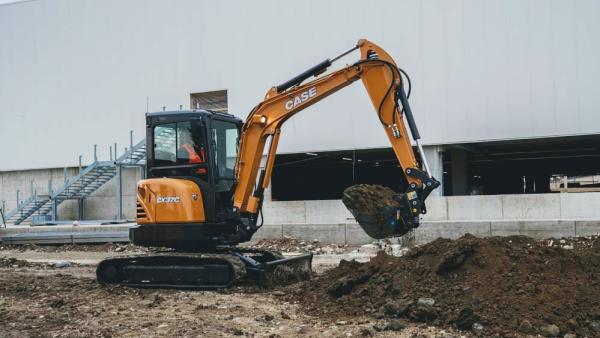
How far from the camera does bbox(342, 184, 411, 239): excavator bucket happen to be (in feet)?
26.3

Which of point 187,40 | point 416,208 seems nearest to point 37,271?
point 416,208

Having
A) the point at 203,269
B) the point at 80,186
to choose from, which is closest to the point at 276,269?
the point at 203,269

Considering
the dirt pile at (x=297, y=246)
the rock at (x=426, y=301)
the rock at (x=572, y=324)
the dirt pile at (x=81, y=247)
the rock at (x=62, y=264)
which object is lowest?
the dirt pile at (x=81, y=247)

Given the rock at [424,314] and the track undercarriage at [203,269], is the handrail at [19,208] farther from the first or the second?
the rock at [424,314]

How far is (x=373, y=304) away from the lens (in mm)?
7617

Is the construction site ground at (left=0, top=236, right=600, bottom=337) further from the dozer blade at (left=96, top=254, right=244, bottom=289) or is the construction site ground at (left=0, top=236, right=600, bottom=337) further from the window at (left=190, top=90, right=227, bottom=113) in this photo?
the window at (left=190, top=90, right=227, bottom=113)

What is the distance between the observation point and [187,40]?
75.4ft

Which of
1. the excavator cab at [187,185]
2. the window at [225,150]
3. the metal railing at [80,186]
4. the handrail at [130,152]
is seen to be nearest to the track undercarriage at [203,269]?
the excavator cab at [187,185]

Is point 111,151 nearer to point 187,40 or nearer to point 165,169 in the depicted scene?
→ point 187,40

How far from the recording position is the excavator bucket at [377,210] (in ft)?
26.3

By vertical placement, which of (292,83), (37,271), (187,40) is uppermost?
(187,40)

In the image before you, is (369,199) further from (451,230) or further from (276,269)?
(451,230)

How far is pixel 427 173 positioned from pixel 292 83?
9.11 feet

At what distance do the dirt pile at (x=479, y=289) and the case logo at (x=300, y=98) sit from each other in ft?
9.09
